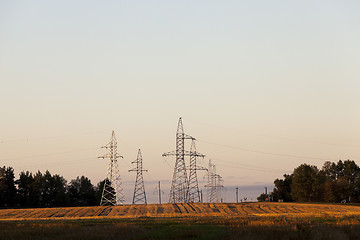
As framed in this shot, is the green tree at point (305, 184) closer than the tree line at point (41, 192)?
No

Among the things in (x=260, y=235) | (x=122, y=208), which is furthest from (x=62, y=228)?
(x=122, y=208)

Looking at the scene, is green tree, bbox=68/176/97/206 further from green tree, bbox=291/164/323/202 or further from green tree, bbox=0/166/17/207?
green tree, bbox=291/164/323/202

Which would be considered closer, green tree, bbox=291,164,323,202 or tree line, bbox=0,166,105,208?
tree line, bbox=0,166,105,208

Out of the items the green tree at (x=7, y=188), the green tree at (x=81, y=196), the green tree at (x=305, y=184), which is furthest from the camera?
the green tree at (x=305, y=184)

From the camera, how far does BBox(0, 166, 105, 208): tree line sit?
15900cm

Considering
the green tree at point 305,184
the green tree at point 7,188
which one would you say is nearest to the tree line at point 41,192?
the green tree at point 7,188

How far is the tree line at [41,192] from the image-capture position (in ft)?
522

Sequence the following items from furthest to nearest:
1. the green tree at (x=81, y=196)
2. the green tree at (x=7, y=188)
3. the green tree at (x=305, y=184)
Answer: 1. the green tree at (x=305, y=184)
2. the green tree at (x=81, y=196)
3. the green tree at (x=7, y=188)

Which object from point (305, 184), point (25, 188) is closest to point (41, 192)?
point (25, 188)

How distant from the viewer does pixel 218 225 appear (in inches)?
1937

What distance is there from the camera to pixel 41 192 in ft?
553

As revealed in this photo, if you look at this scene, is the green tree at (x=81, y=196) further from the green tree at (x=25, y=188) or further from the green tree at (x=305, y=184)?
the green tree at (x=305, y=184)

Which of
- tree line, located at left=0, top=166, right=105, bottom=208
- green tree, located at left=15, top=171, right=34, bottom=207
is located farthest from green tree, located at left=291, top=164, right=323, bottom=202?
green tree, located at left=15, top=171, right=34, bottom=207

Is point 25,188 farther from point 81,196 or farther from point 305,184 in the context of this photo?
point 305,184
